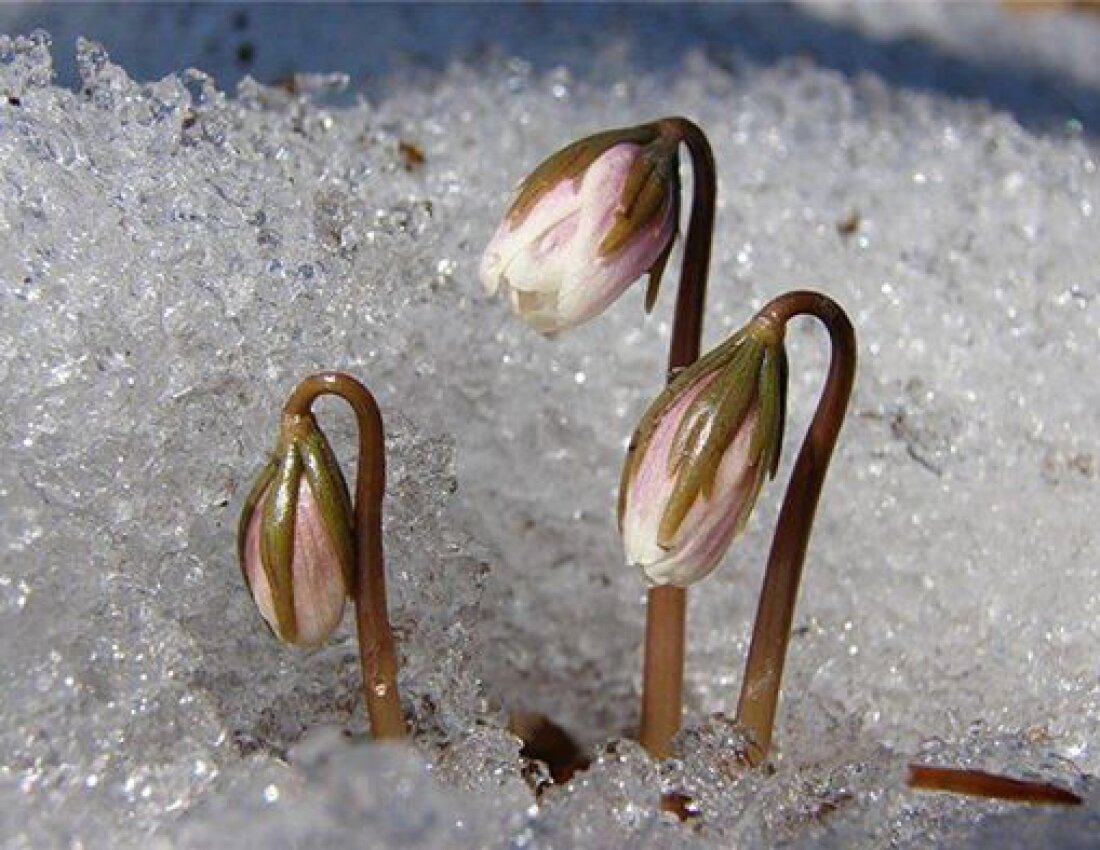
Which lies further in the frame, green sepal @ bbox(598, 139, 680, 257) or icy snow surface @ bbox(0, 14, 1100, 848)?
green sepal @ bbox(598, 139, 680, 257)

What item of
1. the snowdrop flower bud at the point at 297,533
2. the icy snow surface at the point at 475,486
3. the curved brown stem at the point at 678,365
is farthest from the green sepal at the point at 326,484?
the curved brown stem at the point at 678,365

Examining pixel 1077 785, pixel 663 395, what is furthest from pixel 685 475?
pixel 1077 785

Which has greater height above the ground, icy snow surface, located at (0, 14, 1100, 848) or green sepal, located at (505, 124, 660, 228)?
green sepal, located at (505, 124, 660, 228)

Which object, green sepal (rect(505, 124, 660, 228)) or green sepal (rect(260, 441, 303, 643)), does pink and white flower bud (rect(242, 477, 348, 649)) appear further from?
green sepal (rect(505, 124, 660, 228))

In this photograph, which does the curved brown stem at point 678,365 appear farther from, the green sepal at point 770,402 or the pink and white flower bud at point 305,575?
the pink and white flower bud at point 305,575

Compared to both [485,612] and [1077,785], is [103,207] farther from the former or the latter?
[1077,785]

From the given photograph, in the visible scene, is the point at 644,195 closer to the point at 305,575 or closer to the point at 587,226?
the point at 587,226

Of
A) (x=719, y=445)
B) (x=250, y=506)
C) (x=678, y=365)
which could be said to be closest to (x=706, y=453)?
(x=719, y=445)

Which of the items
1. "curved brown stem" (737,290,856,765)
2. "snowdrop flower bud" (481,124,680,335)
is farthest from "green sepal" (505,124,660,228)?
"curved brown stem" (737,290,856,765)
